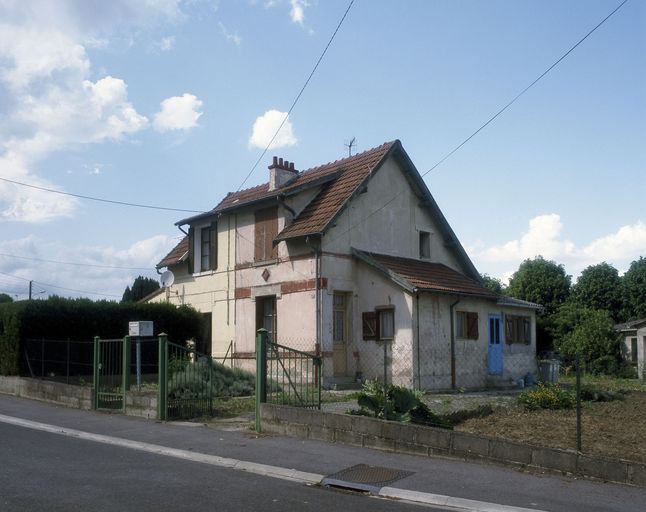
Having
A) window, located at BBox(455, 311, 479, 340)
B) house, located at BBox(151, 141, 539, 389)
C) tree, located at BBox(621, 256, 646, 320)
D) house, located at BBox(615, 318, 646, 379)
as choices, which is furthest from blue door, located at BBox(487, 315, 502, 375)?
tree, located at BBox(621, 256, 646, 320)

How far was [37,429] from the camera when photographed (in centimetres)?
1290

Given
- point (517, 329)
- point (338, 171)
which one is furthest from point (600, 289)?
point (338, 171)

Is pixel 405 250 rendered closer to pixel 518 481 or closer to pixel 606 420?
pixel 606 420

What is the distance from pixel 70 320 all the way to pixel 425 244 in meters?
12.2

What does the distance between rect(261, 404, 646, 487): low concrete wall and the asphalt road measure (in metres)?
2.20

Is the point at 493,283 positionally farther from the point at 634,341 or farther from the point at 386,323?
the point at 386,323

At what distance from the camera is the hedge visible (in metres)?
19.6

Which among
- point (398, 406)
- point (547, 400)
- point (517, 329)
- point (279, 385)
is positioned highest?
point (517, 329)

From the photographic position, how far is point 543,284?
41.7 meters

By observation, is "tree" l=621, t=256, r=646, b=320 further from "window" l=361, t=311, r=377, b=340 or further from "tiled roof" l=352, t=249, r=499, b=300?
"window" l=361, t=311, r=377, b=340

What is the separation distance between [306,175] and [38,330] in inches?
417

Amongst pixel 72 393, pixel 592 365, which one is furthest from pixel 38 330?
pixel 592 365

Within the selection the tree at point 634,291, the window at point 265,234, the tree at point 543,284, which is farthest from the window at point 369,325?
the tree at point 634,291

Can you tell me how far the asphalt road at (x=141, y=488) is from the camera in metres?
Result: 6.93
